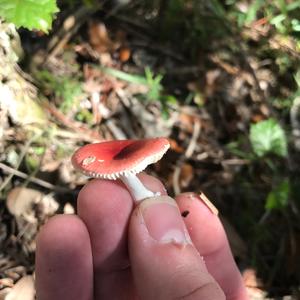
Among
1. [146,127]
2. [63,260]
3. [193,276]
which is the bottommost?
[146,127]

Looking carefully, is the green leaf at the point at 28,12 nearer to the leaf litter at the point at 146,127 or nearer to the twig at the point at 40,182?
the leaf litter at the point at 146,127

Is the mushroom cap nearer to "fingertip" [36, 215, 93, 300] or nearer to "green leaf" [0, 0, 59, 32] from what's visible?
"fingertip" [36, 215, 93, 300]

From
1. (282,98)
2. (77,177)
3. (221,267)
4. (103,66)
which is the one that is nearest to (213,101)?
(282,98)

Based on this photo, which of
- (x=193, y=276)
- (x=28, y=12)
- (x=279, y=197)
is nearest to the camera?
(x=193, y=276)

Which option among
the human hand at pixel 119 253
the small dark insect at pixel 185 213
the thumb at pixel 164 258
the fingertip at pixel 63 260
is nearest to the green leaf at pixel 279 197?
the small dark insect at pixel 185 213

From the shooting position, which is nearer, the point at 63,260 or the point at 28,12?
the point at 63,260

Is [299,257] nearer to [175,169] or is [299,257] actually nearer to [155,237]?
[175,169]

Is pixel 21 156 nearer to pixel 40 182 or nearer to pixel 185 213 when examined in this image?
pixel 40 182

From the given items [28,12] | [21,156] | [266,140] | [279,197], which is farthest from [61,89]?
[279,197]
